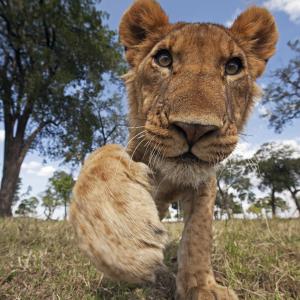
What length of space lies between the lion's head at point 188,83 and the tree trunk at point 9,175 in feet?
47.9

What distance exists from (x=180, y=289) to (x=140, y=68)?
1790mm

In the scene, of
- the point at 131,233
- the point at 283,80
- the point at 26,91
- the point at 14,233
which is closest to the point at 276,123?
the point at 283,80

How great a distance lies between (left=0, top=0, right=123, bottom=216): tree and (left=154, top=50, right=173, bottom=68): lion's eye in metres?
14.1

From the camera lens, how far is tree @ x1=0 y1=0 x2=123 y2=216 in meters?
16.9

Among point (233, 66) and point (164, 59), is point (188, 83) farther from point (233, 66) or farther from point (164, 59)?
point (233, 66)

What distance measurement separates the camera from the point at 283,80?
26141 millimetres

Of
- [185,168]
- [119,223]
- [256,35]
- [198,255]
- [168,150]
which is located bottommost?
[198,255]

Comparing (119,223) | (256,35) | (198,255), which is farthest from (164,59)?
(119,223)

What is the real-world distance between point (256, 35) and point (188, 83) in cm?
157

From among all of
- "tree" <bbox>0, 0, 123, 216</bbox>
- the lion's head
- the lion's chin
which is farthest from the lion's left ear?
"tree" <bbox>0, 0, 123, 216</bbox>

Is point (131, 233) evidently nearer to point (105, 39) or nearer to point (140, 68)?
point (140, 68)

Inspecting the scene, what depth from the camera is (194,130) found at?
6.48 ft

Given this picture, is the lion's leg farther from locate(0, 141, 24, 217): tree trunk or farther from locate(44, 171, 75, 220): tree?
locate(44, 171, 75, 220): tree

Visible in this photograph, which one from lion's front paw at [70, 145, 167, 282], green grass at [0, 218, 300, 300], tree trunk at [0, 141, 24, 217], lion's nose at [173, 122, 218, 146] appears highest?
tree trunk at [0, 141, 24, 217]
